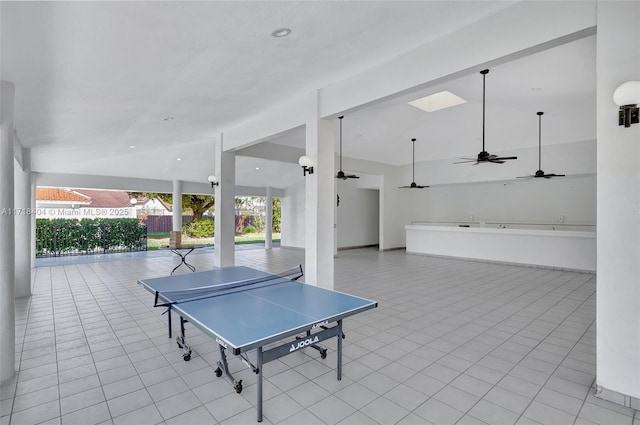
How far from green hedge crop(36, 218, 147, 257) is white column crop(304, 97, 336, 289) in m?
9.20

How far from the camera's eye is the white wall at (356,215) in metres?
12.3

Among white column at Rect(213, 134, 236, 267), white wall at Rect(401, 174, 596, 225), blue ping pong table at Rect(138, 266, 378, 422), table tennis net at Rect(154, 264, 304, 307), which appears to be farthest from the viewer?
white wall at Rect(401, 174, 596, 225)

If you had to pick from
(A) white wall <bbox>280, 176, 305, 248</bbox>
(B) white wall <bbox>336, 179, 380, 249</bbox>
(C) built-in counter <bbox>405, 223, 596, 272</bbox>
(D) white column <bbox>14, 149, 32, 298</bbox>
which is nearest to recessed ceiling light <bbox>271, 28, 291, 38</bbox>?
(D) white column <bbox>14, 149, 32, 298</bbox>

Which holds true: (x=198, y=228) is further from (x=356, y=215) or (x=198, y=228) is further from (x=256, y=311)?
(x=256, y=311)

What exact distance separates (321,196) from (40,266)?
26.4 feet

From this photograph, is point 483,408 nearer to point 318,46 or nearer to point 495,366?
point 495,366

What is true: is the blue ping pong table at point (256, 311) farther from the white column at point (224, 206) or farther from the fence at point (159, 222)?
the fence at point (159, 222)

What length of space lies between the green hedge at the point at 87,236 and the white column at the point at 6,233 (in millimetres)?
8739

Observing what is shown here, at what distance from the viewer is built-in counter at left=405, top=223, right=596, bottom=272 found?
7.27m

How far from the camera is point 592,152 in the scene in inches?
307

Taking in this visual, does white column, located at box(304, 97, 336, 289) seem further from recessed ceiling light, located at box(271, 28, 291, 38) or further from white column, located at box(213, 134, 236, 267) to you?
white column, located at box(213, 134, 236, 267)

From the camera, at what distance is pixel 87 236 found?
10.2 meters

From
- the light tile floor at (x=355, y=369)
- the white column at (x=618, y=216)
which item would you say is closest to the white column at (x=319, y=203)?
the light tile floor at (x=355, y=369)

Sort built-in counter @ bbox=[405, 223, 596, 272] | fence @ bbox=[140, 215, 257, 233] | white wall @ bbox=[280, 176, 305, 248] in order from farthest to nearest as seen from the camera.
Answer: fence @ bbox=[140, 215, 257, 233], white wall @ bbox=[280, 176, 305, 248], built-in counter @ bbox=[405, 223, 596, 272]
